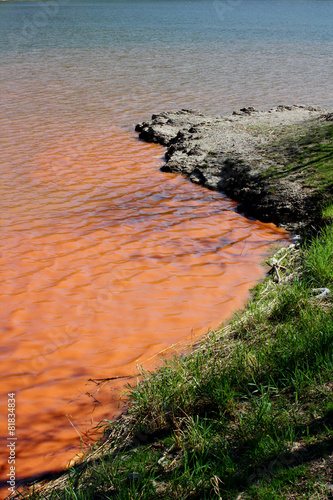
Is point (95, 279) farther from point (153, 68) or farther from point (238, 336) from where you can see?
point (153, 68)

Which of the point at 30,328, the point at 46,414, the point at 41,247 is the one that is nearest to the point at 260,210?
the point at 41,247

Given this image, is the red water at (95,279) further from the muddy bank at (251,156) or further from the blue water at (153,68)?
the blue water at (153,68)

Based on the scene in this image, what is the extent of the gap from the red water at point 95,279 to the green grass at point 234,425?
47 centimetres

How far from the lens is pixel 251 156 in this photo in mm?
7746

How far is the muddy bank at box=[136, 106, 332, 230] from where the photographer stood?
6500mm

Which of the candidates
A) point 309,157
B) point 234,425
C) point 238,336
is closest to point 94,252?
point 238,336

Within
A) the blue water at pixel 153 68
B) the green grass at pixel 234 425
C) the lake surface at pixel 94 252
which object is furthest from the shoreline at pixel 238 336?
the blue water at pixel 153 68

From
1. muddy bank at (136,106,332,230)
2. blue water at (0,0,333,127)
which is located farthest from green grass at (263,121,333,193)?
blue water at (0,0,333,127)

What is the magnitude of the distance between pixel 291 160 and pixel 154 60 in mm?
16408

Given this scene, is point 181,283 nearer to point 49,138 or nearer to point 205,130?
point 205,130

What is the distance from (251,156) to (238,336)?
471 centimetres

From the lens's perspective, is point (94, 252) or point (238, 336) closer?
point (238, 336)

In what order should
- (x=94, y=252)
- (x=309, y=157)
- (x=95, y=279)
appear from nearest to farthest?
(x=95, y=279)
(x=94, y=252)
(x=309, y=157)

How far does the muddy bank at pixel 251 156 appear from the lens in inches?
256
